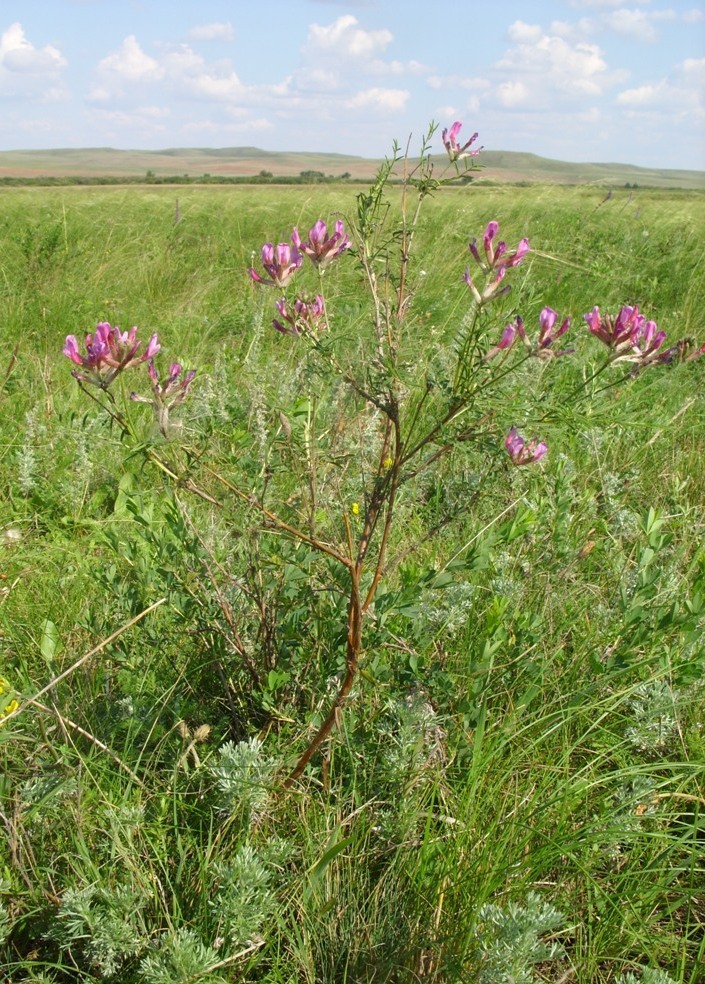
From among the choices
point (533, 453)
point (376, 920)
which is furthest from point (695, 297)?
point (376, 920)

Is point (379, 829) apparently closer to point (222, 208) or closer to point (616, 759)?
point (616, 759)

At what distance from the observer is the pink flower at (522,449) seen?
1443 mm

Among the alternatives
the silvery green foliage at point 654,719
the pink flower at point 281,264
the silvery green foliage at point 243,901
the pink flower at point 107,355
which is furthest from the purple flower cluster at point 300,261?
the silvery green foliage at point 654,719

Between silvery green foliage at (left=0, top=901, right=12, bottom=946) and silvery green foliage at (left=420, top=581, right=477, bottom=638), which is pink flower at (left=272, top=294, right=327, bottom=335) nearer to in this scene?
silvery green foliage at (left=420, top=581, right=477, bottom=638)

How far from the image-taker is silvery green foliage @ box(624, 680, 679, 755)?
1.56 m

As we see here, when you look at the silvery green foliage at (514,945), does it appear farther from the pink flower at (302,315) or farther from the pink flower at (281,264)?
the pink flower at (281,264)

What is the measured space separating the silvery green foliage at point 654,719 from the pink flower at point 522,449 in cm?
50

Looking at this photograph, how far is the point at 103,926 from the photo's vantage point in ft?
3.88

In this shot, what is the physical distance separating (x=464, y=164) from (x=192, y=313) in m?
3.40

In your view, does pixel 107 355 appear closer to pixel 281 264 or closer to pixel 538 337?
pixel 281 264

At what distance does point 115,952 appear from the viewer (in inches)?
46.5

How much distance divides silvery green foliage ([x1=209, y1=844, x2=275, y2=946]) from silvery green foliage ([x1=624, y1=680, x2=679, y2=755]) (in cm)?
74

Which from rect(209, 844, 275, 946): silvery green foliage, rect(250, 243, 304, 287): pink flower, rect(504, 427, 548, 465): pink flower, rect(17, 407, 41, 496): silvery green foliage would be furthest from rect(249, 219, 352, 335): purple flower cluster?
rect(17, 407, 41, 496): silvery green foliage

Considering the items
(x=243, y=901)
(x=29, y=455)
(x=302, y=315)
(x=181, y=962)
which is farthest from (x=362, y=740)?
(x=29, y=455)
